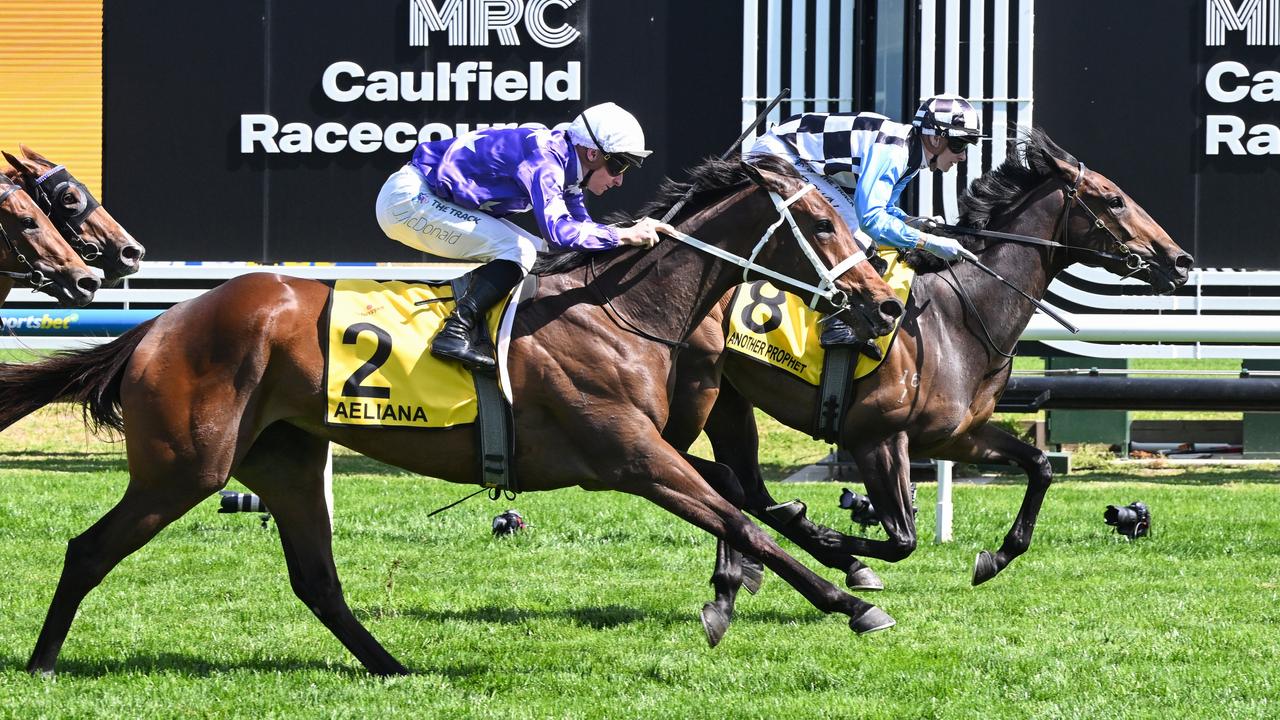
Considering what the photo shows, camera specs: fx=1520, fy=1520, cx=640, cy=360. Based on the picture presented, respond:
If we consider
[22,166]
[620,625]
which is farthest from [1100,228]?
[22,166]

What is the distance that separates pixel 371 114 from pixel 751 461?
18.6ft

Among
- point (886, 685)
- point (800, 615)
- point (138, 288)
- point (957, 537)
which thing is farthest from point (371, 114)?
point (886, 685)

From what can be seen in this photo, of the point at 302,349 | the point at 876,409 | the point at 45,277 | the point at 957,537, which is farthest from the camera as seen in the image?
the point at 957,537

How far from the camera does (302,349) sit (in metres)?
4.98

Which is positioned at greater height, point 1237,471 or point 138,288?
point 138,288

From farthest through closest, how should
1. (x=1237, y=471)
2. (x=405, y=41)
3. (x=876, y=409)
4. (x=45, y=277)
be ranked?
(x=1237, y=471), (x=405, y=41), (x=876, y=409), (x=45, y=277)

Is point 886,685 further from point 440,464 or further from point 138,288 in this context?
point 138,288

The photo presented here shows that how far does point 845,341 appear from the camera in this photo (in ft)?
20.7

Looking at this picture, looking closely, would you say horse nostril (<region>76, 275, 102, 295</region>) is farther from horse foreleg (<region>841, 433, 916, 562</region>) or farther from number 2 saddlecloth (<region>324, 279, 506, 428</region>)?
horse foreleg (<region>841, 433, 916, 562</region>)

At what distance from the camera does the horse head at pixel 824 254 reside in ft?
17.0

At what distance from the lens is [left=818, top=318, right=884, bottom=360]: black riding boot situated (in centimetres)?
630

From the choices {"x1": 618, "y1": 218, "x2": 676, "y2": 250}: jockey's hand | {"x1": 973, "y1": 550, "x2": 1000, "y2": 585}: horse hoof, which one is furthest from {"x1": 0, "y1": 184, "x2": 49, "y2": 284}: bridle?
{"x1": 973, "y1": 550, "x2": 1000, "y2": 585}: horse hoof

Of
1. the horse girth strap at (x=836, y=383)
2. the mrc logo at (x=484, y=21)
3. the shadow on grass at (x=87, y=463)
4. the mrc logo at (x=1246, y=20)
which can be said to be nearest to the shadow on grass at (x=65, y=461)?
the shadow on grass at (x=87, y=463)

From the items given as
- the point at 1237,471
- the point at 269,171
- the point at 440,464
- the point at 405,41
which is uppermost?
the point at 405,41
